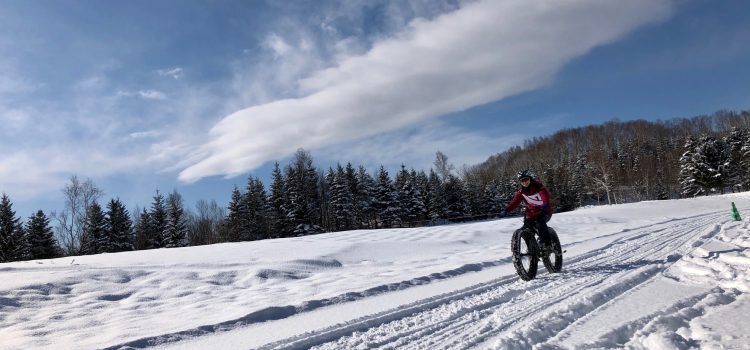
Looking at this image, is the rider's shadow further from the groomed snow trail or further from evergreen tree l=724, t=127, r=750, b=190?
evergreen tree l=724, t=127, r=750, b=190

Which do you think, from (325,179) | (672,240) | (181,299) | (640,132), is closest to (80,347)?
(181,299)

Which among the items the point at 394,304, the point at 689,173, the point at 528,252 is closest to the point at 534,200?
the point at 528,252

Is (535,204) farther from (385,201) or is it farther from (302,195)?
(385,201)

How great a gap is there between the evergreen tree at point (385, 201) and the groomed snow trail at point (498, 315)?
50.5 m

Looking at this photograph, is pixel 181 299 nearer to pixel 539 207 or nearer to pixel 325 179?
pixel 539 207

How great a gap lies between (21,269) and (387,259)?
8.54 m

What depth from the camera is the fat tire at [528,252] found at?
671 centimetres

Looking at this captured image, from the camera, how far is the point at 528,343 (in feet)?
11.7

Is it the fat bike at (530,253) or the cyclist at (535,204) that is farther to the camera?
the cyclist at (535,204)

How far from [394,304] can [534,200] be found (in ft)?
10.8

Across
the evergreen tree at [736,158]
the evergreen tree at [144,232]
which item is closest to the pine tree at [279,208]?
the evergreen tree at [144,232]

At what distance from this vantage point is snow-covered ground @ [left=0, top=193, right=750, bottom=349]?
151 inches

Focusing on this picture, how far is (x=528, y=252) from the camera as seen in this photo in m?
6.91

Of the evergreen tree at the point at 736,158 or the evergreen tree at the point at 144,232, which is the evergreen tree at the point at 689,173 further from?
the evergreen tree at the point at 144,232
